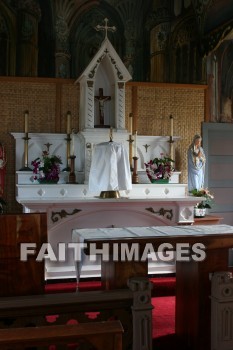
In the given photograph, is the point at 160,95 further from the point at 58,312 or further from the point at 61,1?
the point at 58,312

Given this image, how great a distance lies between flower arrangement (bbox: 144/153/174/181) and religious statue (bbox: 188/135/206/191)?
320 millimetres

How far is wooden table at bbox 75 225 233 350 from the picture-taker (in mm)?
3338

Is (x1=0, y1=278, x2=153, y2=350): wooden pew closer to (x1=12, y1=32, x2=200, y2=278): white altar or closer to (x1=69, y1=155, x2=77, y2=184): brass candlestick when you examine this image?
(x1=12, y1=32, x2=200, y2=278): white altar

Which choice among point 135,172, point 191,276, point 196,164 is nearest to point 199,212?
point 196,164

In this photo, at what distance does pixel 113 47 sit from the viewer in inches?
303

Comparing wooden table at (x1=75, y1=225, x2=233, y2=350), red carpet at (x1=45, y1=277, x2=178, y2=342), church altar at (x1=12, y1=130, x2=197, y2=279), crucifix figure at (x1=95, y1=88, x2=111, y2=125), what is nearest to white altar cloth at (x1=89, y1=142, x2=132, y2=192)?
church altar at (x1=12, y1=130, x2=197, y2=279)

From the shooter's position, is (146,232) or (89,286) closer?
(146,232)

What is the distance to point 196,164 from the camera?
Result: 7.47m

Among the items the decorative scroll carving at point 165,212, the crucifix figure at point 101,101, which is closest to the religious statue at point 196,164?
the decorative scroll carving at point 165,212

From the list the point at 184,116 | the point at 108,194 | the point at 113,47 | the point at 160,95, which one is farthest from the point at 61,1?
the point at 108,194

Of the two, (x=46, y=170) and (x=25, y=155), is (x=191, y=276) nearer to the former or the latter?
(x=46, y=170)

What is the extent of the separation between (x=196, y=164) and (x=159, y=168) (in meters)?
0.60

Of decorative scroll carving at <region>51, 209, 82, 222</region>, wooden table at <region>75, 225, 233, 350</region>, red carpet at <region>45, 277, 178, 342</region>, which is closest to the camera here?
wooden table at <region>75, 225, 233, 350</region>

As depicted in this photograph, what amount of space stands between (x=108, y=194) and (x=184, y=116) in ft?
7.88
